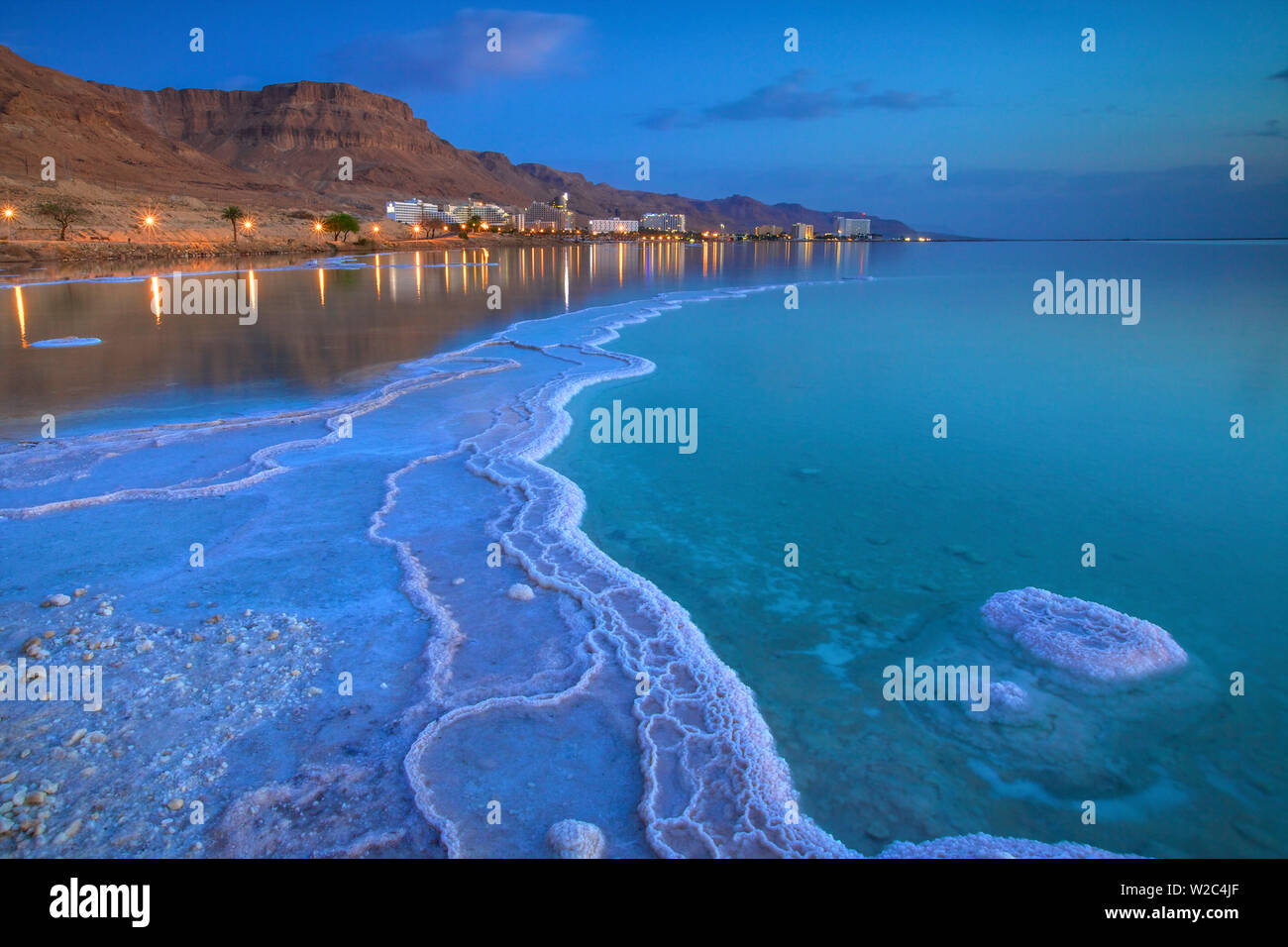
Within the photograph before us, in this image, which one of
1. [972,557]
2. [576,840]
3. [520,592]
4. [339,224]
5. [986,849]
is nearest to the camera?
[576,840]

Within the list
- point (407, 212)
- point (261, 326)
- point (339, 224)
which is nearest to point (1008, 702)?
point (261, 326)

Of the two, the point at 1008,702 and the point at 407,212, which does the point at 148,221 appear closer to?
the point at 1008,702

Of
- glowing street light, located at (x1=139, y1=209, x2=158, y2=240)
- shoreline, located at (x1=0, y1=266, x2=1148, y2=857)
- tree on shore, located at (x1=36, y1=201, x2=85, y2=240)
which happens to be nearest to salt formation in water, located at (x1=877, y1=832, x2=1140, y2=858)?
shoreline, located at (x1=0, y1=266, x2=1148, y2=857)

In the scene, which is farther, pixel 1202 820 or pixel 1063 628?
pixel 1063 628

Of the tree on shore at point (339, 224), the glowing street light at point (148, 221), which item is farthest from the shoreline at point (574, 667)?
the tree on shore at point (339, 224)

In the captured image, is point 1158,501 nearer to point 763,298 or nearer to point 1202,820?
point 1202,820
